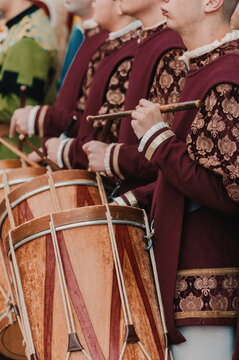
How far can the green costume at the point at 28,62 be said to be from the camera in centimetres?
573

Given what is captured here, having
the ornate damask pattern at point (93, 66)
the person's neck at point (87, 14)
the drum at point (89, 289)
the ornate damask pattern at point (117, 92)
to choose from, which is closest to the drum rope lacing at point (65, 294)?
the drum at point (89, 289)

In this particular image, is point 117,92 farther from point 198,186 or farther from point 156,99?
point 198,186

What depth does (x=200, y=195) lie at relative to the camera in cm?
296

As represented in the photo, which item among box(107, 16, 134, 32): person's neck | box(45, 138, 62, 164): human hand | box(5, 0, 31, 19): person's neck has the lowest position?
box(45, 138, 62, 164): human hand

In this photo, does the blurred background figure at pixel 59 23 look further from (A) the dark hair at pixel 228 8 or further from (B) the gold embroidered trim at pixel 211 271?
(B) the gold embroidered trim at pixel 211 271

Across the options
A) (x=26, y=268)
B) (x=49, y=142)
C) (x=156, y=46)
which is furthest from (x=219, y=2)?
(x=49, y=142)

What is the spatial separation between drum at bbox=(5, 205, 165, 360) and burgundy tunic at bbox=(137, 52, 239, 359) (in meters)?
0.09

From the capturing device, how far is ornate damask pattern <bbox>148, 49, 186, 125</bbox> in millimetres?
3512

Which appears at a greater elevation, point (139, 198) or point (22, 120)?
point (22, 120)

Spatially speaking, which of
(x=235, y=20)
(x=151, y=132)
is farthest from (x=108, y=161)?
(x=235, y=20)

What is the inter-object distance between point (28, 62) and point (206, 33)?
2.80m

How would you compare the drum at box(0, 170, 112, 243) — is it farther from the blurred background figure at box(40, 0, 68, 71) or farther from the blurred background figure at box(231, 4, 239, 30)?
the blurred background figure at box(40, 0, 68, 71)

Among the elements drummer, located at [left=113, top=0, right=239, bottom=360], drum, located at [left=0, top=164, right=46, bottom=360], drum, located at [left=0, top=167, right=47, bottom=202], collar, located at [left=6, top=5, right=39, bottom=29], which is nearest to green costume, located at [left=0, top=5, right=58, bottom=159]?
collar, located at [left=6, top=5, right=39, bottom=29]

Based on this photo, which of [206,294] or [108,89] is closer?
[206,294]
